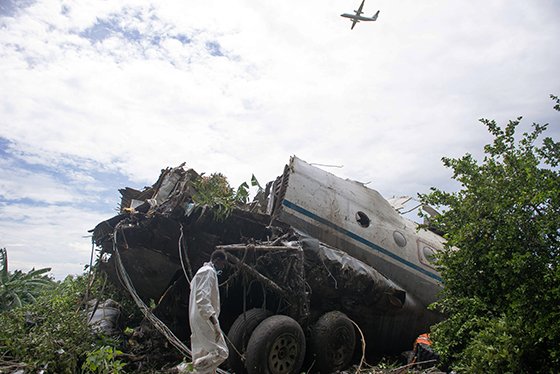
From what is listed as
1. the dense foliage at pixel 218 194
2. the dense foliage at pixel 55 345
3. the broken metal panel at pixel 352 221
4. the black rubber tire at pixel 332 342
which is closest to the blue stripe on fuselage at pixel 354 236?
the broken metal panel at pixel 352 221

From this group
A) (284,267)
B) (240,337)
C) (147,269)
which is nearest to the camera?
(240,337)

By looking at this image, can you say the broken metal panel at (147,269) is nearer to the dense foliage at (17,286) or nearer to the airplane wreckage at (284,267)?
the airplane wreckage at (284,267)

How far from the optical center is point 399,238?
34.4ft

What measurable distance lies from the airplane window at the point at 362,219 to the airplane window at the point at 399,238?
0.88 m

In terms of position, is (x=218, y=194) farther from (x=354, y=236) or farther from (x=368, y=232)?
(x=368, y=232)

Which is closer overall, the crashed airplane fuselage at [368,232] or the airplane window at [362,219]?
the crashed airplane fuselage at [368,232]

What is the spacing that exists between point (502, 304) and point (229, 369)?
429 cm

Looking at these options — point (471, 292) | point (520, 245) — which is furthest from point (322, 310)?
point (520, 245)

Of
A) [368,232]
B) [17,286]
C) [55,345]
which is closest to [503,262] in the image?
[368,232]

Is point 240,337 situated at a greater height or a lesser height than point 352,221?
lesser

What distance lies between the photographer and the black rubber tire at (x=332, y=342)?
7547mm

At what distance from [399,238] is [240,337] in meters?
5.34

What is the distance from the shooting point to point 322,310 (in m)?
8.37

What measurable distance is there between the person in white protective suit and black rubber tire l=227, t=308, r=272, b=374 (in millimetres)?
1345
